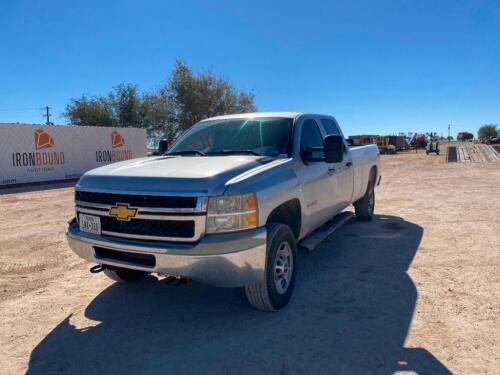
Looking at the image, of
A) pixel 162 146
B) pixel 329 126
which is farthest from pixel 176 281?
pixel 329 126

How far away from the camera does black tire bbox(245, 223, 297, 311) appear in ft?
11.4

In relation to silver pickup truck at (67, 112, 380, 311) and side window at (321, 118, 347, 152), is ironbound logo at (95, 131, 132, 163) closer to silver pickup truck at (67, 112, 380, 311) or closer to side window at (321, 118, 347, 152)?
side window at (321, 118, 347, 152)

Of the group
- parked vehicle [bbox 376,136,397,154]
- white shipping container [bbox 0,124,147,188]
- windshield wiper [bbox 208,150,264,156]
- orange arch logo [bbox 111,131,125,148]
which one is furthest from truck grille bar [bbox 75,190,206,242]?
parked vehicle [bbox 376,136,397,154]

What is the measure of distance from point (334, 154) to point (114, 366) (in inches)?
110

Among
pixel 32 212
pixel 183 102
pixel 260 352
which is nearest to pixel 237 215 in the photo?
pixel 260 352

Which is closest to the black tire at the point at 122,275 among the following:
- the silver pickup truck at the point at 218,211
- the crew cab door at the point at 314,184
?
the silver pickup truck at the point at 218,211

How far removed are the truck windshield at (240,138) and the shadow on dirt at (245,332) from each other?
1.55 meters

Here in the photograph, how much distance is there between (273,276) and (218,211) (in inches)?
35.0

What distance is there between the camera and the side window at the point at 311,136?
4551 mm

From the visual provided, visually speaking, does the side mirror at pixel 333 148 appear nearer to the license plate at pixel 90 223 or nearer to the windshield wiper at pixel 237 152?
the windshield wiper at pixel 237 152

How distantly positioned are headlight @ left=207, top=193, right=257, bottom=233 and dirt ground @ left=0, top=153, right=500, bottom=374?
0.96 m

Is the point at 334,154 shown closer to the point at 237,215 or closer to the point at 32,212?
the point at 237,215

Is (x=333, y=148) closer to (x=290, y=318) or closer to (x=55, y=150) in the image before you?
(x=290, y=318)

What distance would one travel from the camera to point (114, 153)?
917 inches
